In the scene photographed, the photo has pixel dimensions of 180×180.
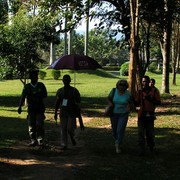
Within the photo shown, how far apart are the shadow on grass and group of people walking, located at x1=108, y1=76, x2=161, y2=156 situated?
0.41m

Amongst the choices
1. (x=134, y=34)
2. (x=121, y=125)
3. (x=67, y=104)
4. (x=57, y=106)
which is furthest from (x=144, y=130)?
(x=134, y=34)

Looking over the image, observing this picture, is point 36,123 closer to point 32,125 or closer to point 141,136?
point 32,125

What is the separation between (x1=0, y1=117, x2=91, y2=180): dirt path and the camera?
6.86 metres

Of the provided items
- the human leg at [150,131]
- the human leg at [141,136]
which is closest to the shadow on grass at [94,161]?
the human leg at [141,136]

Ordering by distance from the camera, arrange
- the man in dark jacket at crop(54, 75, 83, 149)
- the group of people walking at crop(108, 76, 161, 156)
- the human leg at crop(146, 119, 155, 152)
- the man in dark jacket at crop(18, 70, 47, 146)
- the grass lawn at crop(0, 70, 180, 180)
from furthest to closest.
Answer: the man in dark jacket at crop(18, 70, 47, 146)
the man in dark jacket at crop(54, 75, 83, 149)
the human leg at crop(146, 119, 155, 152)
the group of people walking at crop(108, 76, 161, 156)
the grass lawn at crop(0, 70, 180, 180)

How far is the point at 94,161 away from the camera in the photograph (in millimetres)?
7895

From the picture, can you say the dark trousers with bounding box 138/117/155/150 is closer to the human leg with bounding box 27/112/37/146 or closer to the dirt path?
the dirt path

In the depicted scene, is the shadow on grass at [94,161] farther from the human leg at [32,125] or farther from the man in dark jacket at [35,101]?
the man in dark jacket at [35,101]

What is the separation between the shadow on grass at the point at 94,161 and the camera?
22.6 ft

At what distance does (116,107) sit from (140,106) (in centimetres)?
49

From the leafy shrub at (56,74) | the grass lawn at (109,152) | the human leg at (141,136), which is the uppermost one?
the leafy shrub at (56,74)

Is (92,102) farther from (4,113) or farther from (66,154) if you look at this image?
(66,154)

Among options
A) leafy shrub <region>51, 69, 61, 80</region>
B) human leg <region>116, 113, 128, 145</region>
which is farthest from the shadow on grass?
leafy shrub <region>51, 69, 61, 80</region>

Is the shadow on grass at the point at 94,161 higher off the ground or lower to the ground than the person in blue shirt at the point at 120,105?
lower
